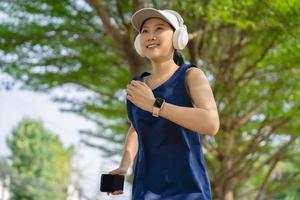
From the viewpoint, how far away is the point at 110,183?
2344 millimetres

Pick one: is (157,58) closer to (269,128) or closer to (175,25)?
(175,25)

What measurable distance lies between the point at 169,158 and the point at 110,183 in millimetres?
316

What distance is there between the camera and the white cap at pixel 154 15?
2338mm

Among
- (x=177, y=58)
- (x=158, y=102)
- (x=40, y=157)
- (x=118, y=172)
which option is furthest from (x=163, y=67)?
(x=40, y=157)

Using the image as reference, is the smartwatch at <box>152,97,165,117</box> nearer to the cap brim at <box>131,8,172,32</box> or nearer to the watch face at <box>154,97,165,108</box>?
the watch face at <box>154,97,165,108</box>

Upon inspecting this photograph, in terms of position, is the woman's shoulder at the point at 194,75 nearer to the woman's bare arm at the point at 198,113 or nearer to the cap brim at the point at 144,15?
the woman's bare arm at the point at 198,113

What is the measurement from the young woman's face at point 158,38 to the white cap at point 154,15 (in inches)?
0.8

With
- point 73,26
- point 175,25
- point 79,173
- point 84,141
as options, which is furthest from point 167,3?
point 79,173

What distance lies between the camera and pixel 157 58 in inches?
94.0

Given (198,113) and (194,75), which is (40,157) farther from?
(198,113)

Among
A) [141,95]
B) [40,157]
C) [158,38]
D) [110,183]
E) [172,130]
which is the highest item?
[40,157]

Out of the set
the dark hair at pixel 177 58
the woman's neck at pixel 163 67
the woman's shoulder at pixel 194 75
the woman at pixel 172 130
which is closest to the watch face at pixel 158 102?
the woman at pixel 172 130

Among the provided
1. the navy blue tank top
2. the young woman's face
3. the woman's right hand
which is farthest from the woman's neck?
the woman's right hand

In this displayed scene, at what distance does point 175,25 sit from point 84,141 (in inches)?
510
